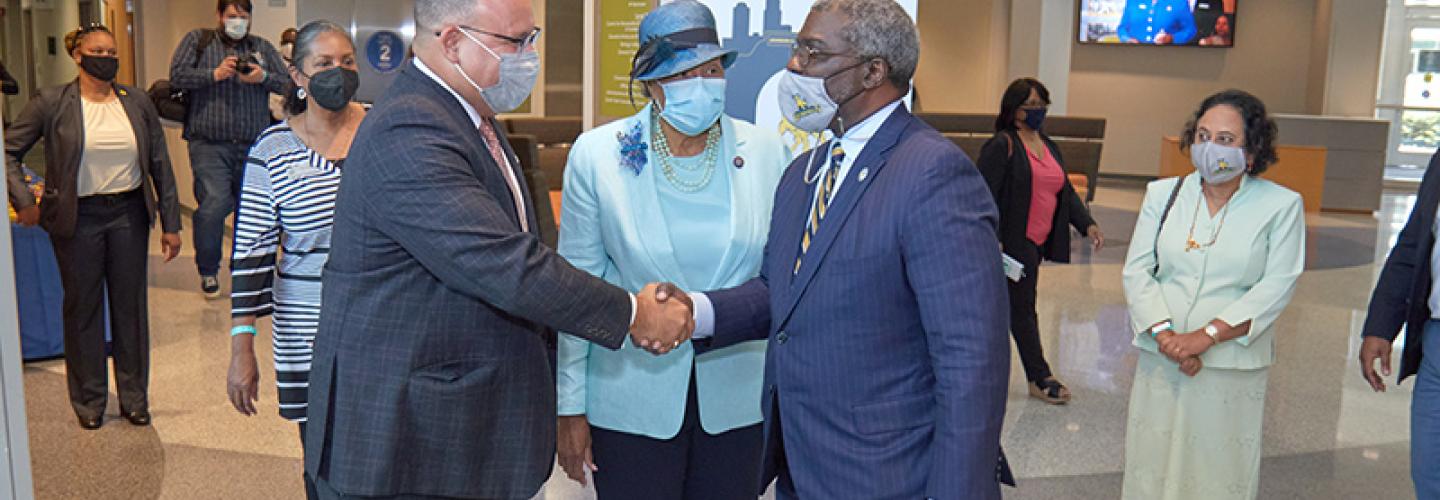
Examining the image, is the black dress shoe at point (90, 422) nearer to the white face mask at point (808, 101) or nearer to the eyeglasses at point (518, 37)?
the eyeglasses at point (518, 37)

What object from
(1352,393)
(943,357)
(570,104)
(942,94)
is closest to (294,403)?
(943,357)

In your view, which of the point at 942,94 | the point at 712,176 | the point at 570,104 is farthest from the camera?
the point at 942,94

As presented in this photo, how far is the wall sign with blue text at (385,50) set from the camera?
12438mm

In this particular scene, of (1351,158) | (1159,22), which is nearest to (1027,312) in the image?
(1351,158)

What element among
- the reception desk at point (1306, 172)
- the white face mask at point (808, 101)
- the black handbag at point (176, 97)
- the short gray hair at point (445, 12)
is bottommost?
the reception desk at point (1306, 172)

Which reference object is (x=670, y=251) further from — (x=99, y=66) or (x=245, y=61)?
(x=245, y=61)

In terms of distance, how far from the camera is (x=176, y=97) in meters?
7.13

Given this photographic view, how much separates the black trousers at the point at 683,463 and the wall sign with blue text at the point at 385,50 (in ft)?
32.9

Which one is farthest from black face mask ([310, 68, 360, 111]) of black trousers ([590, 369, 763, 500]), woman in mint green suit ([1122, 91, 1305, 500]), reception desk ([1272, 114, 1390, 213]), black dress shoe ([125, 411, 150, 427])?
reception desk ([1272, 114, 1390, 213])

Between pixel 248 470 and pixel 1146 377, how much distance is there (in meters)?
3.40

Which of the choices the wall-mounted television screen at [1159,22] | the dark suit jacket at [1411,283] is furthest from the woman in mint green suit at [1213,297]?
the wall-mounted television screen at [1159,22]

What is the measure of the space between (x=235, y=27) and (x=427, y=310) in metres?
5.32

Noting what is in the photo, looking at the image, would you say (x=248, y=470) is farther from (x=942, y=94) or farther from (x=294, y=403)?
(x=942, y=94)

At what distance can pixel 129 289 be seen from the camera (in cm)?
567
